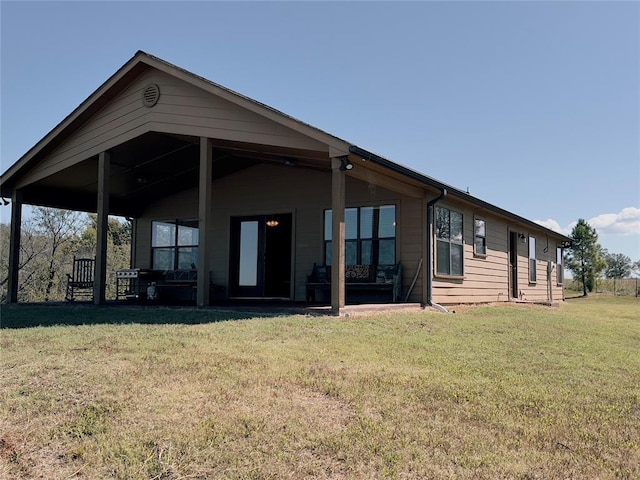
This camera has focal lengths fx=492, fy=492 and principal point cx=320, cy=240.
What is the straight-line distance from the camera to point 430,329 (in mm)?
6461

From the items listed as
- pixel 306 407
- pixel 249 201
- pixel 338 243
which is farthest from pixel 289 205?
pixel 306 407

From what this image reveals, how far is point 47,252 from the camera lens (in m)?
19.9

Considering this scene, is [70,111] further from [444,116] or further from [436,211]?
[444,116]

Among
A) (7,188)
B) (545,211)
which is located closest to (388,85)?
(7,188)

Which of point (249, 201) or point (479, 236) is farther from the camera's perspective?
point (479, 236)

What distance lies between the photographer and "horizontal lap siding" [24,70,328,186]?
767cm

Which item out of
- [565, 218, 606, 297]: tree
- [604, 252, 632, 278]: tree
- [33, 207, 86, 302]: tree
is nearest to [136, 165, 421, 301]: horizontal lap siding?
[33, 207, 86, 302]: tree

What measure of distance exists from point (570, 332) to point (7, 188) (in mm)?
11459

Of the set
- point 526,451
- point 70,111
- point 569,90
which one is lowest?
point 526,451

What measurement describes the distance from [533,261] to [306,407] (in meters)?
14.7

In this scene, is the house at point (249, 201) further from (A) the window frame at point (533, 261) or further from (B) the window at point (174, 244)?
(A) the window frame at point (533, 261)

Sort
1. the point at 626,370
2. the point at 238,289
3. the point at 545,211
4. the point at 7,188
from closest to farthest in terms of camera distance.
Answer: the point at 626,370 < the point at 7,188 < the point at 238,289 < the point at 545,211

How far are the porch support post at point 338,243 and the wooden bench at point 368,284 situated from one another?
2.36 meters

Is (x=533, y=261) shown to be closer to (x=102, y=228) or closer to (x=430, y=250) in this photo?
(x=430, y=250)
